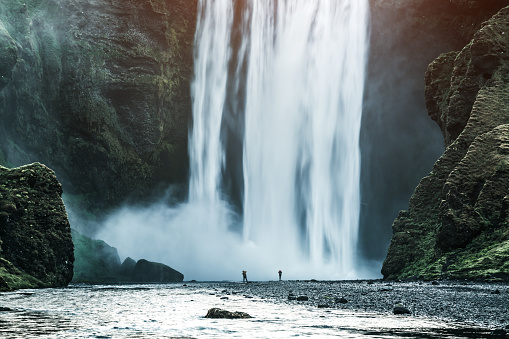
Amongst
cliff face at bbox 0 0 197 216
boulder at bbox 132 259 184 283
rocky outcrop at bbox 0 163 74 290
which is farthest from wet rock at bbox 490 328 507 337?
cliff face at bbox 0 0 197 216

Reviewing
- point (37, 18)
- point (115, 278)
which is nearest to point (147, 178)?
point (115, 278)

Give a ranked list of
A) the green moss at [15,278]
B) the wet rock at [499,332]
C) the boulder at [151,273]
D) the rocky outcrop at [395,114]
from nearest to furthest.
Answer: the wet rock at [499,332] < the green moss at [15,278] < the boulder at [151,273] < the rocky outcrop at [395,114]

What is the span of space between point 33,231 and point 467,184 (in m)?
38.4

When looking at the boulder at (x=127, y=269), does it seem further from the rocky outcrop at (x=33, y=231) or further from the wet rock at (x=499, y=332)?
the wet rock at (x=499, y=332)

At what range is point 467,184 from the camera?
4219 cm

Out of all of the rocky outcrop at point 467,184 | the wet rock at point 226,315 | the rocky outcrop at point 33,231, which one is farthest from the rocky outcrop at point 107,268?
the wet rock at point 226,315

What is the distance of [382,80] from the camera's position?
→ 82438mm

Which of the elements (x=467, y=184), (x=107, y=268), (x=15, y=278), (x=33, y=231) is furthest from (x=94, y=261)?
(x=467, y=184)

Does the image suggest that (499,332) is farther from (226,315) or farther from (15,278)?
(15,278)

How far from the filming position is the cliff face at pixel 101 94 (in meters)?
80.7

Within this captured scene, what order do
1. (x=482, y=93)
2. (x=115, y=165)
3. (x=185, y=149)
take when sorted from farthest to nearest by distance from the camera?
(x=185, y=149) < (x=115, y=165) < (x=482, y=93)

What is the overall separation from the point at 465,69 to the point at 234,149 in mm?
42483

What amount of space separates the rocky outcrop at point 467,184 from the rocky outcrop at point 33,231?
31.6 meters

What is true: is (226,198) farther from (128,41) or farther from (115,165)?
(128,41)
